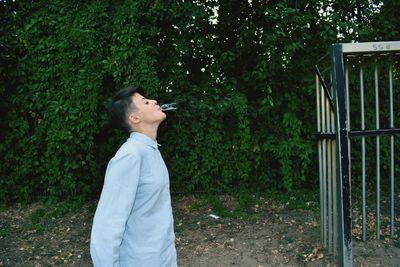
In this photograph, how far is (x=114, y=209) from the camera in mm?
1823

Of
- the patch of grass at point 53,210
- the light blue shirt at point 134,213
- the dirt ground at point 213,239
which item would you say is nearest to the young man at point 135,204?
the light blue shirt at point 134,213

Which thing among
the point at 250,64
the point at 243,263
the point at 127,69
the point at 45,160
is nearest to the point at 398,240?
the point at 243,263

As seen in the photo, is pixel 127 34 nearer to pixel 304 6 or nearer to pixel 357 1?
pixel 304 6

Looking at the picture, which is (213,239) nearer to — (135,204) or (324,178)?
(324,178)

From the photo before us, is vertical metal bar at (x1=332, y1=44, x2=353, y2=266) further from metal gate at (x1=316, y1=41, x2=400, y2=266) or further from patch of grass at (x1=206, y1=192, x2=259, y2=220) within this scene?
patch of grass at (x1=206, y1=192, x2=259, y2=220)

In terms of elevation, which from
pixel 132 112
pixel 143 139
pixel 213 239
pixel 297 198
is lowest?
pixel 213 239

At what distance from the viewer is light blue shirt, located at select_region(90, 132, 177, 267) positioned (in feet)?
5.84

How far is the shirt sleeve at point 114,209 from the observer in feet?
5.76

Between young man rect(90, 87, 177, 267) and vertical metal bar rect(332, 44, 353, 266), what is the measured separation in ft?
5.76

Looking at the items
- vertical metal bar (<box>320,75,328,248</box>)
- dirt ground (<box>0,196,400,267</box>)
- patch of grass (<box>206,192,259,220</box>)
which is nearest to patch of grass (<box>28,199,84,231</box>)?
dirt ground (<box>0,196,400,267</box>)

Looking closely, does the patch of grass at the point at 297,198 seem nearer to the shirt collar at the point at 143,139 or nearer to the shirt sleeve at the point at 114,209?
the shirt collar at the point at 143,139

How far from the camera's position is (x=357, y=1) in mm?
5918

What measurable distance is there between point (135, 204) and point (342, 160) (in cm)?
207

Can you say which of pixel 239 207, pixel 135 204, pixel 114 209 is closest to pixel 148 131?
pixel 135 204
